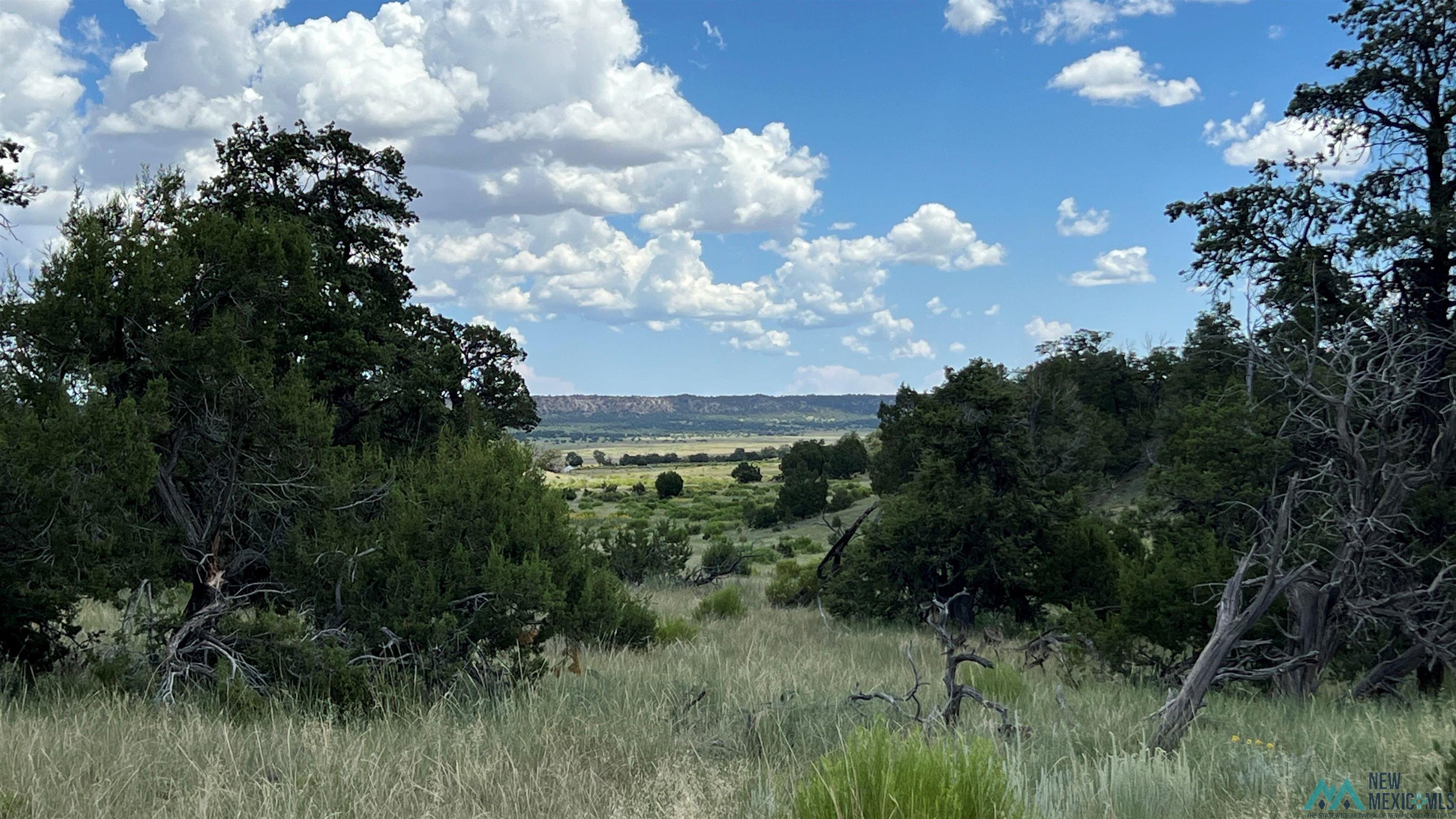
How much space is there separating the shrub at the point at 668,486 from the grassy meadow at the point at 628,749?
52929mm

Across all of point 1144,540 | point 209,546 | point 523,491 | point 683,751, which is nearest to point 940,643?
point 523,491

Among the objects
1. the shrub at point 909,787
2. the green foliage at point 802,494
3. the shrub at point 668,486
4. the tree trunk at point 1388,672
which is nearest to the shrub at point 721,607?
the tree trunk at point 1388,672

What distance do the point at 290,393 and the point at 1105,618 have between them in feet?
37.0

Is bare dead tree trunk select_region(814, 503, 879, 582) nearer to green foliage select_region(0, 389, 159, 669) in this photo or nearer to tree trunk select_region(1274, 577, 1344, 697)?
tree trunk select_region(1274, 577, 1344, 697)

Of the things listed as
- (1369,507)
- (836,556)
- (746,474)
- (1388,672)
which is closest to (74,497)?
(1369,507)

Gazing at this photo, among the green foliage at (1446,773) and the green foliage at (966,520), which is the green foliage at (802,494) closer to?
the green foliage at (966,520)

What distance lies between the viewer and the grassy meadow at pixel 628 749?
432 centimetres

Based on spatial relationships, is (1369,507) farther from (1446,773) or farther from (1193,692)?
(1446,773)

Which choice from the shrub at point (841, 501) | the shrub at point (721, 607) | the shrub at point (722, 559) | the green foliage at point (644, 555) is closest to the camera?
the shrub at point (721, 607)

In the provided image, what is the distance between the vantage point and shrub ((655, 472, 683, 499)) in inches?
2421

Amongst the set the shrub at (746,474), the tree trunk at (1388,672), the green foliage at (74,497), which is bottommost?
the shrub at (746,474)

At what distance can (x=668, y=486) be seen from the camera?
61594mm

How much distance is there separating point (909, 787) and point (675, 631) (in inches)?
343

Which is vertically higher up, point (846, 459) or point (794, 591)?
point (846, 459)
